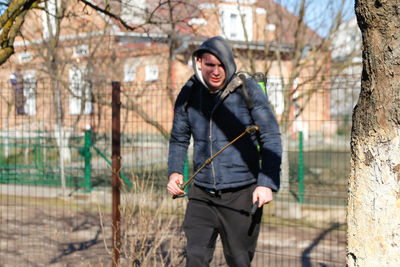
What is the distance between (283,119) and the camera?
9.66 metres

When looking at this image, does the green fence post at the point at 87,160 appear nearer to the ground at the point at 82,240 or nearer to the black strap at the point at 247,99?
the ground at the point at 82,240

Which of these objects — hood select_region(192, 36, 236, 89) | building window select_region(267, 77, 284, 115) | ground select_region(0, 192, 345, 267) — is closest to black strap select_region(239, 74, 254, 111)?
hood select_region(192, 36, 236, 89)

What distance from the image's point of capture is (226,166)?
11.0 feet

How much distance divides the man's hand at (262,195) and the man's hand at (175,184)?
49 cm

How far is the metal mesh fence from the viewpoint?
212 inches

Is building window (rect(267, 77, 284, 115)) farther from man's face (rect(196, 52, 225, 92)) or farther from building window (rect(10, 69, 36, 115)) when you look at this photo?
building window (rect(10, 69, 36, 115))

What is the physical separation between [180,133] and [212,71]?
558mm

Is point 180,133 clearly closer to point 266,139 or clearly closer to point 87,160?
point 266,139

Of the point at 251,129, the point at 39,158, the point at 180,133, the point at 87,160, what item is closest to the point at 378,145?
the point at 251,129

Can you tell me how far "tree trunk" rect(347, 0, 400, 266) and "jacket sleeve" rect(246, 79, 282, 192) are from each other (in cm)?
94

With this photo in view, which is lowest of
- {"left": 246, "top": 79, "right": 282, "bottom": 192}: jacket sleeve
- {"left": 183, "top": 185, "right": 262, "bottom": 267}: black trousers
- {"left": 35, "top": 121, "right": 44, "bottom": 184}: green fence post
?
{"left": 35, "top": 121, "right": 44, "bottom": 184}: green fence post

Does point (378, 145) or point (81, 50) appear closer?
point (378, 145)

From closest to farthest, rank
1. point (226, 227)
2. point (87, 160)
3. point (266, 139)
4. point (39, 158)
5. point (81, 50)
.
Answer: point (266, 139) < point (226, 227) < point (87, 160) < point (39, 158) < point (81, 50)

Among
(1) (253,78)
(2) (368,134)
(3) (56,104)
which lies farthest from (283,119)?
(2) (368,134)
